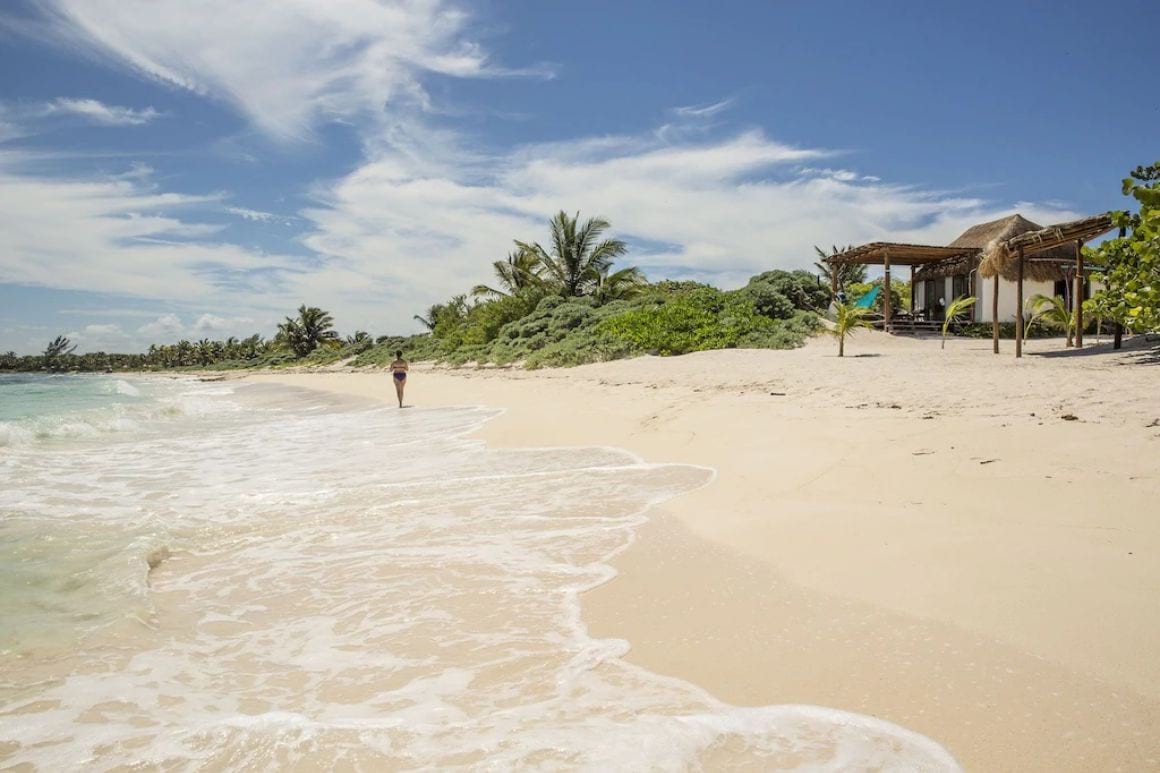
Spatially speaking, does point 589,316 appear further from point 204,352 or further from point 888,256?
point 204,352

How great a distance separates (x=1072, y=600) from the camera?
2553mm

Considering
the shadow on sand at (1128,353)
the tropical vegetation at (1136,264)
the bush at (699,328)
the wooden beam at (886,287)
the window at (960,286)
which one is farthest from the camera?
the window at (960,286)

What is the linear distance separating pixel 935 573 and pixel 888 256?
22.5m

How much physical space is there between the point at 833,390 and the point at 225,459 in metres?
8.13


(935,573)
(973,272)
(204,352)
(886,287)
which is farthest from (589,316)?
(204,352)

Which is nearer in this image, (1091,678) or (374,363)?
(1091,678)

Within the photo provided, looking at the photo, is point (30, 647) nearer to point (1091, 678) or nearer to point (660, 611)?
point (660, 611)

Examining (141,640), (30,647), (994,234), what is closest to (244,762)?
(141,640)

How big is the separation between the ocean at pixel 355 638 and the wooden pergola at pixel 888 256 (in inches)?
773

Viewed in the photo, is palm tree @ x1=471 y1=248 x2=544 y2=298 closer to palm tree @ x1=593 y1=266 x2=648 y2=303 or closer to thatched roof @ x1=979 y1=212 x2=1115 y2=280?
palm tree @ x1=593 y1=266 x2=648 y2=303

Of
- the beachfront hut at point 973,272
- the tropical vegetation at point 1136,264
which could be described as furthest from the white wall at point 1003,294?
the tropical vegetation at point 1136,264

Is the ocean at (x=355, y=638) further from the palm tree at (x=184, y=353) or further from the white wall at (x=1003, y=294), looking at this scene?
the palm tree at (x=184, y=353)

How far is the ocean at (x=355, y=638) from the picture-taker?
191cm

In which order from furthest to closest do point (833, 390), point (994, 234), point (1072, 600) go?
point (994, 234), point (833, 390), point (1072, 600)
